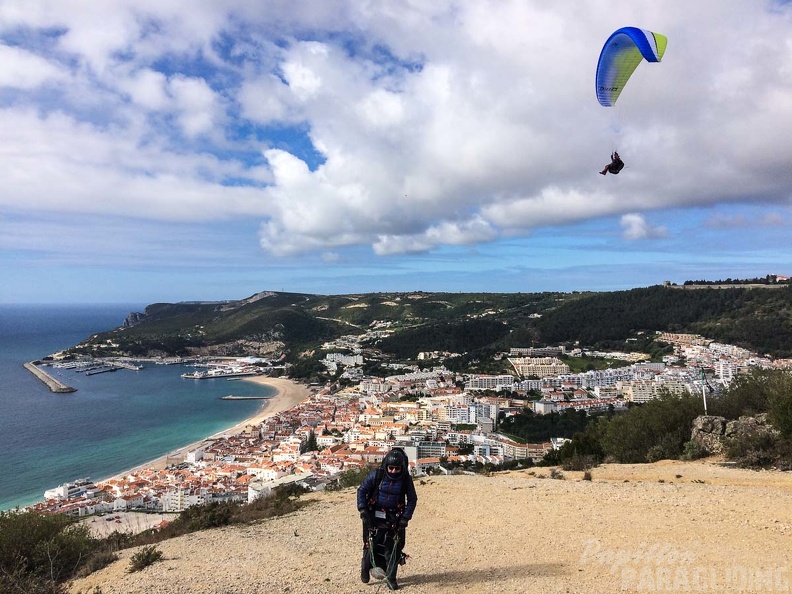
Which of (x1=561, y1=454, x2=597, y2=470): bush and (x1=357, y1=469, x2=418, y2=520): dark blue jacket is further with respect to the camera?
(x1=561, y1=454, x2=597, y2=470): bush

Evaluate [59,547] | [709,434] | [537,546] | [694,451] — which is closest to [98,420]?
[59,547]

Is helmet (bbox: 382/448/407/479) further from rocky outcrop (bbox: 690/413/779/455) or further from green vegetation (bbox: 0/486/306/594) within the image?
rocky outcrop (bbox: 690/413/779/455)

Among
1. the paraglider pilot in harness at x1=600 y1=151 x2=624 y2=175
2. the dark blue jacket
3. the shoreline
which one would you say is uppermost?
the paraglider pilot in harness at x1=600 y1=151 x2=624 y2=175

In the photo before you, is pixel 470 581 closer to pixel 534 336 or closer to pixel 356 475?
pixel 356 475

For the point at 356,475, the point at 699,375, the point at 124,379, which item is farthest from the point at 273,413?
the point at 699,375

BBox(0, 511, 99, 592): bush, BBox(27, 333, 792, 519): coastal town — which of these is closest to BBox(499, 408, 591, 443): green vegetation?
BBox(27, 333, 792, 519): coastal town

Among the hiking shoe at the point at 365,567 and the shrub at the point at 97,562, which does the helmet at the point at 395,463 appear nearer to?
→ the hiking shoe at the point at 365,567
